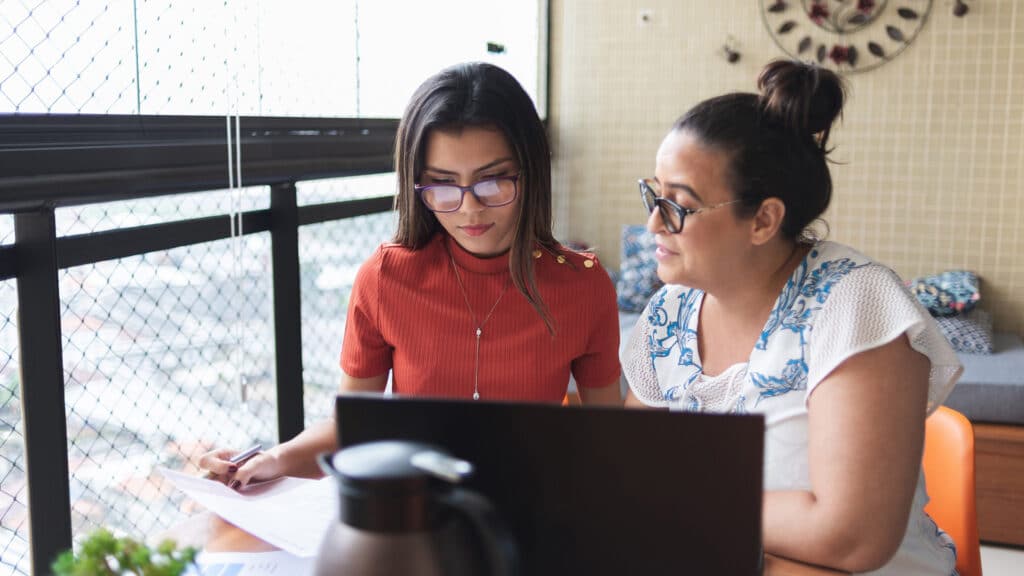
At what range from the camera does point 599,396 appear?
5.49 ft

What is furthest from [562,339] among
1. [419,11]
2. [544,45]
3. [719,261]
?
[544,45]

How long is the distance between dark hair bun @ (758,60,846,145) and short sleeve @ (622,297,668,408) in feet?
1.40

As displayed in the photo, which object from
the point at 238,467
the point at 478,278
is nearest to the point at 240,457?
the point at 238,467

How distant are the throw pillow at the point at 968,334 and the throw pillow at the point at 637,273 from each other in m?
1.17

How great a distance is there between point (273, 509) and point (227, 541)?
7 centimetres

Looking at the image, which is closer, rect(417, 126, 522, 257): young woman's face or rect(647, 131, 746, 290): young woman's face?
rect(647, 131, 746, 290): young woman's face

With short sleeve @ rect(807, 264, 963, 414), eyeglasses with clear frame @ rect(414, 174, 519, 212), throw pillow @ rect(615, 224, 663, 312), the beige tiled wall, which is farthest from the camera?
throw pillow @ rect(615, 224, 663, 312)

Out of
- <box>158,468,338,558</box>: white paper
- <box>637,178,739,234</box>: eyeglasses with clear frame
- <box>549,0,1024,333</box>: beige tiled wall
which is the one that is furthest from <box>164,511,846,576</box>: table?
<box>549,0,1024,333</box>: beige tiled wall

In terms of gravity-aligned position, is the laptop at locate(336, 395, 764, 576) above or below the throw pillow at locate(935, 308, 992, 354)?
above

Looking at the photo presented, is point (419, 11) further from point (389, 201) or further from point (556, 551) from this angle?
point (556, 551)

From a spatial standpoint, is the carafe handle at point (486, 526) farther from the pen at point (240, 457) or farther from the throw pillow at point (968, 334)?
the throw pillow at point (968, 334)

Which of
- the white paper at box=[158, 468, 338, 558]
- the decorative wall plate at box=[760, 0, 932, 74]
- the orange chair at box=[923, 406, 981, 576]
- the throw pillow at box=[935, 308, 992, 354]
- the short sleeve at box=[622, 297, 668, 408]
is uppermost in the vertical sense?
the decorative wall plate at box=[760, 0, 932, 74]

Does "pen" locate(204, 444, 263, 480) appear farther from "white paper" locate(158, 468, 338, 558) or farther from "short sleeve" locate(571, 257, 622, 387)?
"short sleeve" locate(571, 257, 622, 387)

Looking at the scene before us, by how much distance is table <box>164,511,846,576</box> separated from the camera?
1.09m
